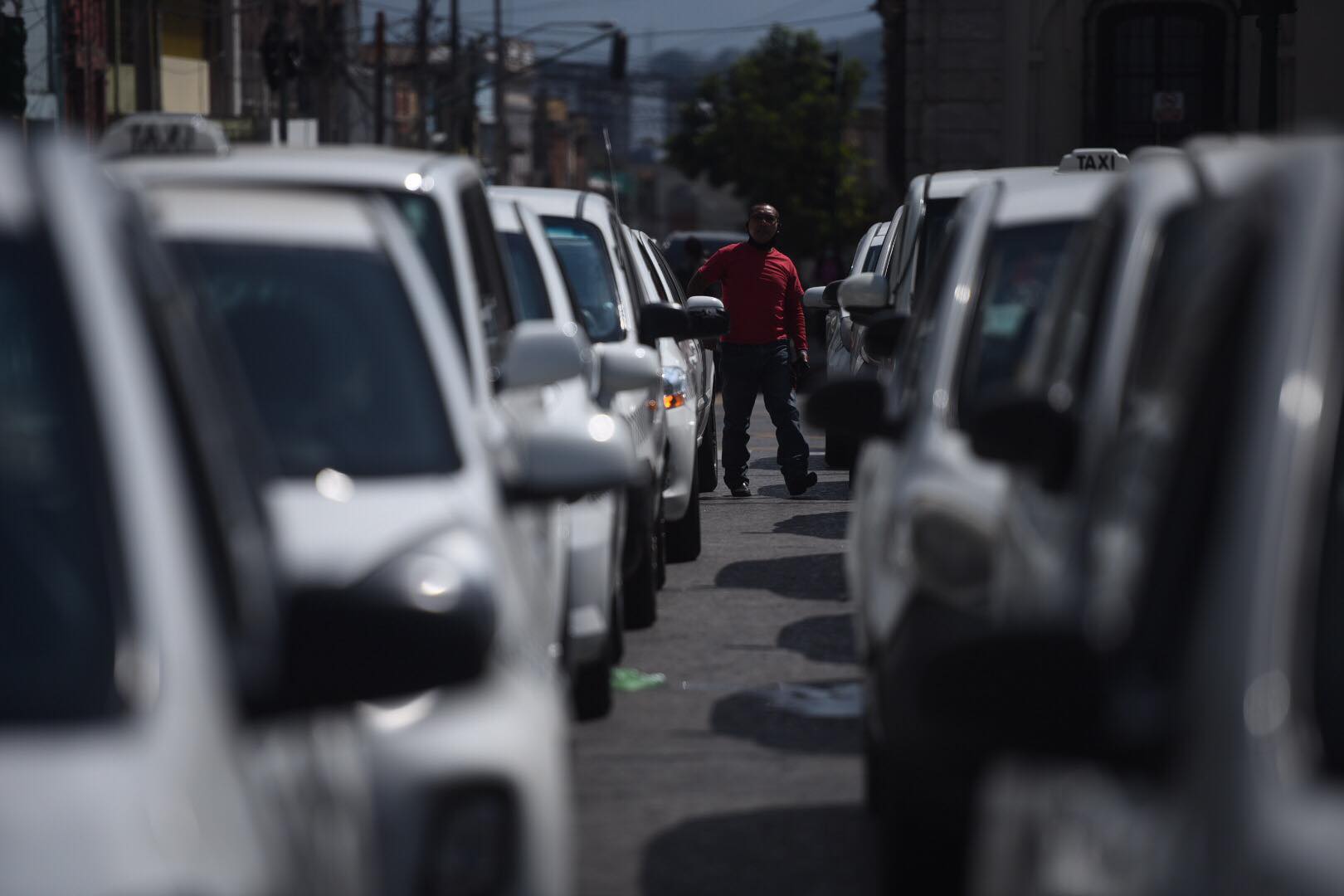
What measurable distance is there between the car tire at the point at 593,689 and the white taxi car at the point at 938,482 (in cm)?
121

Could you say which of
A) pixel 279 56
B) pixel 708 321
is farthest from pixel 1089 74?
pixel 708 321

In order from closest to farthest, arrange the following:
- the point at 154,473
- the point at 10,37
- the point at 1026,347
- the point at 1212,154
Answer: the point at 154,473 < the point at 1212,154 < the point at 1026,347 < the point at 10,37

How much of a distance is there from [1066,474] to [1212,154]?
623mm

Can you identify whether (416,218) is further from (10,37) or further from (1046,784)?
(10,37)

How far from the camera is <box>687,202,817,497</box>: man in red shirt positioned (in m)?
15.2

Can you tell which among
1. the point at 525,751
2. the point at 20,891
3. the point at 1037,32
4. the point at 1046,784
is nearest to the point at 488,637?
the point at 525,751

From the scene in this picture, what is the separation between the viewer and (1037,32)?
34469mm

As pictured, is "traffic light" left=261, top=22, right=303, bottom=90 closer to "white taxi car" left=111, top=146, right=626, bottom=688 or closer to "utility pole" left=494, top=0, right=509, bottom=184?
"utility pole" left=494, top=0, right=509, bottom=184

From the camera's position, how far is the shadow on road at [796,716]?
24.3 feet

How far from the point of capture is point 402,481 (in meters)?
4.57

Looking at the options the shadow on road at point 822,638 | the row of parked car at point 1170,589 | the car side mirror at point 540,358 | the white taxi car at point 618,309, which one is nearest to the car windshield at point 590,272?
the white taxi car at point 618,309

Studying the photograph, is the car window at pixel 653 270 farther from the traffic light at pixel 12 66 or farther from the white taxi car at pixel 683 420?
the traffic light at pixel 12 66

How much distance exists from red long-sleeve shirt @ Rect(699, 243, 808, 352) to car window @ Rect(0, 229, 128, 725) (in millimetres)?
12101

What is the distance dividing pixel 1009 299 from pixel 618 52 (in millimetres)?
44133
